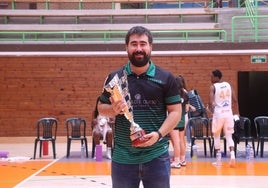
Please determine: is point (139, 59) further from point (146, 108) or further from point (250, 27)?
point (250, 27)

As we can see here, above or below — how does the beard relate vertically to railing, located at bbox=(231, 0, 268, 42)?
below

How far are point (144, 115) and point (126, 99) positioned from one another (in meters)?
0.19

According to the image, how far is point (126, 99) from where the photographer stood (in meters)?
3.71

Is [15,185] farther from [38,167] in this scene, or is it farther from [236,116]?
[236,116]

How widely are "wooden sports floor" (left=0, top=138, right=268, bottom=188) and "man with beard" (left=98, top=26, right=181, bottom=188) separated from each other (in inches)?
180

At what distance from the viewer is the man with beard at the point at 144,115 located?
3754mm

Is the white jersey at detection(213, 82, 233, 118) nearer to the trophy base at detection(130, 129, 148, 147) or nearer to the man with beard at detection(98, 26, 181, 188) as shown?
the man with beard at detection(98, 26, 181, 188)

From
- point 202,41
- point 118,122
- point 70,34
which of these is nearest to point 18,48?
point 70,34

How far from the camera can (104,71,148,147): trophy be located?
358cm

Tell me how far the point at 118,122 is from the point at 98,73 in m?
13.4

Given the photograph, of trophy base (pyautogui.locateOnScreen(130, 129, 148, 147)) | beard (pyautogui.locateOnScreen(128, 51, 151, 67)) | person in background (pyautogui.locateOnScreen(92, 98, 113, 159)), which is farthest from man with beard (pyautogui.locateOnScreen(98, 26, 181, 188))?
person in background (pyautogui.locateOnScreen(92, 98, 113, 159))

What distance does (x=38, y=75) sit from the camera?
1723 cm

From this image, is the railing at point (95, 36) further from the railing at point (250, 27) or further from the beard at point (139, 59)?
the beard at point (139, 59)

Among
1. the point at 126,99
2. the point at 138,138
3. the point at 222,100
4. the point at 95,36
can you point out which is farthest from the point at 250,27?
the point at 138,138
